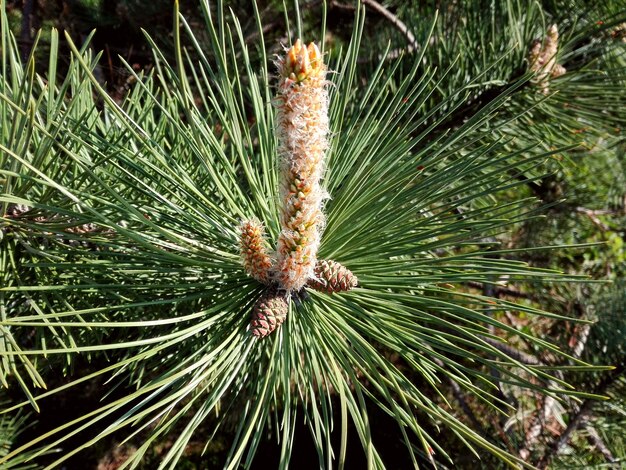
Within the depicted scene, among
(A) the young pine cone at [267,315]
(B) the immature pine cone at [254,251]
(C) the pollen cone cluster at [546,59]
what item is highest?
(C) the pollen cone cluster at [546,59]

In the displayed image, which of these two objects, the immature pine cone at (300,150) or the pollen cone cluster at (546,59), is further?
the pollen cone cluster at (546,59)

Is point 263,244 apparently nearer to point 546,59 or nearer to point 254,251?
point 254,251

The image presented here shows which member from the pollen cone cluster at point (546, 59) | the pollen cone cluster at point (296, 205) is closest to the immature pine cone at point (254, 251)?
the pollen cone cluster at point (296, 205)

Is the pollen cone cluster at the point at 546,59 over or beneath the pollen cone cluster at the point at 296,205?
over

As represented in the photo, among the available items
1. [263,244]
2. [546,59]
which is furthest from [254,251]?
[546,59]

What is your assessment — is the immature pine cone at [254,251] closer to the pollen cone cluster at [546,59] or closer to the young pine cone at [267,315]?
the young pine cone at [267,315]

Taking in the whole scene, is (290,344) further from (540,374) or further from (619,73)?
(619,73)
